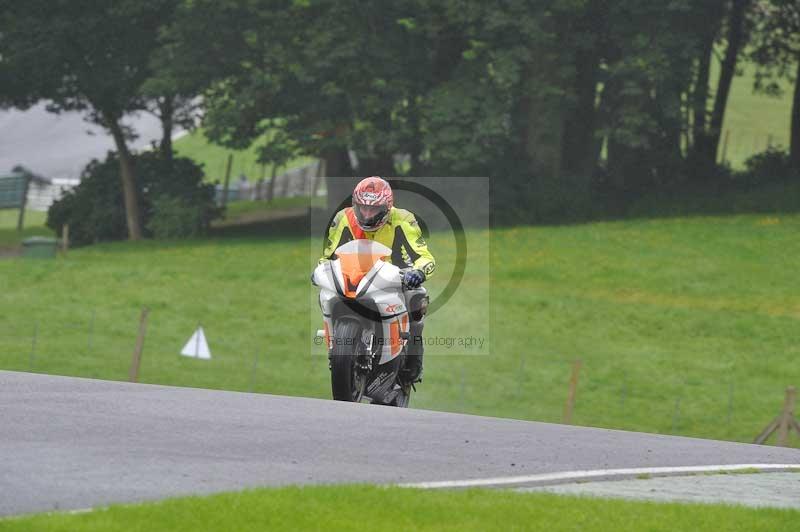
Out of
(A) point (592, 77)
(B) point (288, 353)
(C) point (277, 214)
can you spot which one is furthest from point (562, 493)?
(C) point (277, 214)

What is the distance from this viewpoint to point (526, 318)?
1410 inches

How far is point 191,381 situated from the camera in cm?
2930

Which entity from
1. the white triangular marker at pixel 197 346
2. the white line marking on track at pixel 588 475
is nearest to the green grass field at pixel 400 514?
the white line marking on track at pixel 588 475

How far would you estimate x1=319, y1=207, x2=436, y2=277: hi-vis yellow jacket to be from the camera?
560 inches

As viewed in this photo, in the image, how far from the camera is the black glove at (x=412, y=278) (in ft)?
45.7

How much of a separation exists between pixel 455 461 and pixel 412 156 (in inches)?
1546

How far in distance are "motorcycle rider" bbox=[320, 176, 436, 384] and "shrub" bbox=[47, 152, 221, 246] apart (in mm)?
36882

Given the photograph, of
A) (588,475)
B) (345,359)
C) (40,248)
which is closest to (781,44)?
(40,248)

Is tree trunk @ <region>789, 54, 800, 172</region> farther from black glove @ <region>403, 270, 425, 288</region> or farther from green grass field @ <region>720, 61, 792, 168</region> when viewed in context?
black glove @ <region>403, 270, 425, 288</region>

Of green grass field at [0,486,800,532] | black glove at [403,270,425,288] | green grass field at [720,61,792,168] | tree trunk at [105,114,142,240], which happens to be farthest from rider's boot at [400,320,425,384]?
green grass field at [720,61,792,168]

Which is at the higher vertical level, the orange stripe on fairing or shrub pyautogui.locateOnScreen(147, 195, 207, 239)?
shrub pyautogui.locateOnScreen(147, 195, 207, 239)

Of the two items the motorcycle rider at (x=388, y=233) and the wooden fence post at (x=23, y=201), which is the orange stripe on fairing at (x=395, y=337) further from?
the wooden fence post at (x=23, y=201)

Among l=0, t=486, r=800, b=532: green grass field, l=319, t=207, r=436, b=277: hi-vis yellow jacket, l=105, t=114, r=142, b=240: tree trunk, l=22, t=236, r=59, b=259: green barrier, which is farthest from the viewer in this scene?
l=105, t=114, r=142, b=240: tree trunk

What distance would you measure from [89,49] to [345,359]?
130 feet
